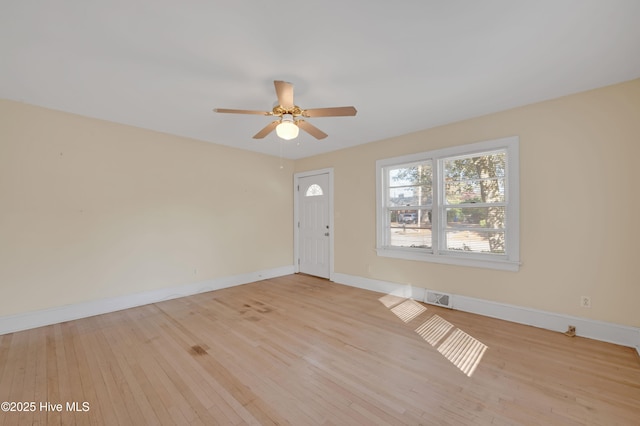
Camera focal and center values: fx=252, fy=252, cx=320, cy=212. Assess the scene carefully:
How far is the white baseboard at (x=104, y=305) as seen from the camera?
112 inches

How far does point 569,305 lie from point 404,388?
2268 mm

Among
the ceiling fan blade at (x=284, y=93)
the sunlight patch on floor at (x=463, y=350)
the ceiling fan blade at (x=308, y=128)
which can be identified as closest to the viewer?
the ceiling fan blade at (x=284, y=93)

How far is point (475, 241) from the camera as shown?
3.42 m

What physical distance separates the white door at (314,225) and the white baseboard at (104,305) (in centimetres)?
129

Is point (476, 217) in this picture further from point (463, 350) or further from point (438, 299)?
point (463, 350)

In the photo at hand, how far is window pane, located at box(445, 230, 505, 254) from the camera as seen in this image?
3.25 m

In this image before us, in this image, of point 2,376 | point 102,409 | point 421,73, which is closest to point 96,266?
point 2,376

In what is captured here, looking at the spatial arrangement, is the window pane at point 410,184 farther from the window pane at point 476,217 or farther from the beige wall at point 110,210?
the beige wall at point 110,210

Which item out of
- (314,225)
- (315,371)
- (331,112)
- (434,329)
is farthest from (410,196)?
(315,371)

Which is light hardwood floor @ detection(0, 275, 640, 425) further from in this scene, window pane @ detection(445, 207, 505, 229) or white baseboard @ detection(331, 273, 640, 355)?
window pane @ detection(445, 207, 505, 229)

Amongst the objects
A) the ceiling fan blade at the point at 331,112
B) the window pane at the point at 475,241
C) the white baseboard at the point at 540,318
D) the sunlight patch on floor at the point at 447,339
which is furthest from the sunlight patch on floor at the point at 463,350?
the ceiling fan blade at the point at 331,112

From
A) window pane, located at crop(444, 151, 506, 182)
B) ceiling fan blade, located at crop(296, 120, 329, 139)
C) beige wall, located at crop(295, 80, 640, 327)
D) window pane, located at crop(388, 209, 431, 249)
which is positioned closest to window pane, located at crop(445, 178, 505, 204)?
window pane, located at crop(444, 151, 506, 182)

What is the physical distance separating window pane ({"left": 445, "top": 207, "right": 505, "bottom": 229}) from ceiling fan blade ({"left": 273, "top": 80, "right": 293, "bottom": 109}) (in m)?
2.69

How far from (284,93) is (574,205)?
Answer: 3.26m
